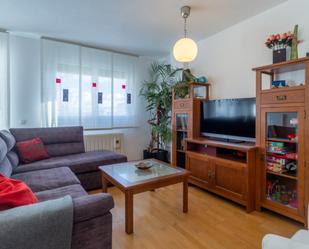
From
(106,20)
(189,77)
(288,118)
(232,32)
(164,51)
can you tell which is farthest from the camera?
(164,51)

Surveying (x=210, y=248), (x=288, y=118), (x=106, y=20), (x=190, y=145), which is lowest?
(x=210, y=248)

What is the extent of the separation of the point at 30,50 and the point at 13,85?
682 millimetres

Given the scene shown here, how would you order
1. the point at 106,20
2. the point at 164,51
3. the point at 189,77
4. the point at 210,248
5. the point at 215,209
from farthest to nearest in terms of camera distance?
the point at 164,51
the point at 189,77
the point at 106,20
the point at 215,209
the point at 210,248

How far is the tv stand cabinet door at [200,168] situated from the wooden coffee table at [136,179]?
61 cm

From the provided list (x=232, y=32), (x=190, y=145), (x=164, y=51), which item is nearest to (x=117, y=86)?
(x=164, y=51)

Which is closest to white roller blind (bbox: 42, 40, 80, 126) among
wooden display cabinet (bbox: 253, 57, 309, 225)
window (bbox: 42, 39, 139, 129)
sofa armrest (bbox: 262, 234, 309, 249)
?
window (bbox: 42, 39, 139, 129)

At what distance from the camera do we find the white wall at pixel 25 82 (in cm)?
330

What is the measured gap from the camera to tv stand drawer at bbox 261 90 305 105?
189 centimetres

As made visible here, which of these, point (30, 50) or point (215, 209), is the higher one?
point (30, 50)

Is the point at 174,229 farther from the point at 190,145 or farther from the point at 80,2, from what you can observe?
the point at 80,2

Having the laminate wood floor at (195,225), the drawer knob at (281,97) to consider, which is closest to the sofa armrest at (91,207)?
the laminate wood floor at (195,225)

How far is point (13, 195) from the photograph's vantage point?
1.08 m

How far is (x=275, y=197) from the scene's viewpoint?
7.10 ft

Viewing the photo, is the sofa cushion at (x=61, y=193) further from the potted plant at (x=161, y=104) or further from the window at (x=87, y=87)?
the potted plant at (x=161, y=104)
